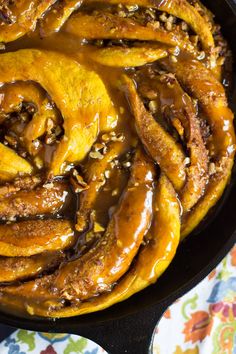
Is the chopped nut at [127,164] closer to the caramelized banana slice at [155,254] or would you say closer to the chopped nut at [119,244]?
the caramelized banana slice at [155,254]

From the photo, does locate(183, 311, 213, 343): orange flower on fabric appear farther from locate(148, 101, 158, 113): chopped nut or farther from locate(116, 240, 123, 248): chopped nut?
locate(148, 101, 158, 113): chopped nut

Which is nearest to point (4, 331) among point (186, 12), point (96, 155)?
point (96, 155)

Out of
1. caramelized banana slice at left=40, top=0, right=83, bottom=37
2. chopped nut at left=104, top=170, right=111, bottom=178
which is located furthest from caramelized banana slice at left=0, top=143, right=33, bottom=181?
caramelized banana slice at left=40, top=0, right=83, bottom=37

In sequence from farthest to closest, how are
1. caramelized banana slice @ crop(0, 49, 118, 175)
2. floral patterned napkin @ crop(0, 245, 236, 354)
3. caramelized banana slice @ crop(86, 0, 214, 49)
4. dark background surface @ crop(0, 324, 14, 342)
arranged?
1. floral patterned napkin @ crop(0, 245, 236, 354)
2. dark background surface @ crop(0, 324, 14, 342)
3. caramelized banana slice @ crop(86, 0, 214, 49)
4. caramelized banana slice @ crop(0, 49, 118, 175)

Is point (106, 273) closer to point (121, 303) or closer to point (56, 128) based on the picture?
point (121, 303)

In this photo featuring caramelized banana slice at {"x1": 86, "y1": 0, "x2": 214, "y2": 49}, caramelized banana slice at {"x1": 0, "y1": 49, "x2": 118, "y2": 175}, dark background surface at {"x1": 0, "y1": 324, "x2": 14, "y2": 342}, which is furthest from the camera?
dark background surface at {"x1": 0, "y1": 324, "x2": 14, "y2": 342}

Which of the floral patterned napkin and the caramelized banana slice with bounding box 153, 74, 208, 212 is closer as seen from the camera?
the caramelized banana slice with bounding box 153, 74, 208, 212

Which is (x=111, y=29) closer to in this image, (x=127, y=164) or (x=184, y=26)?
(x=184, y=26)
